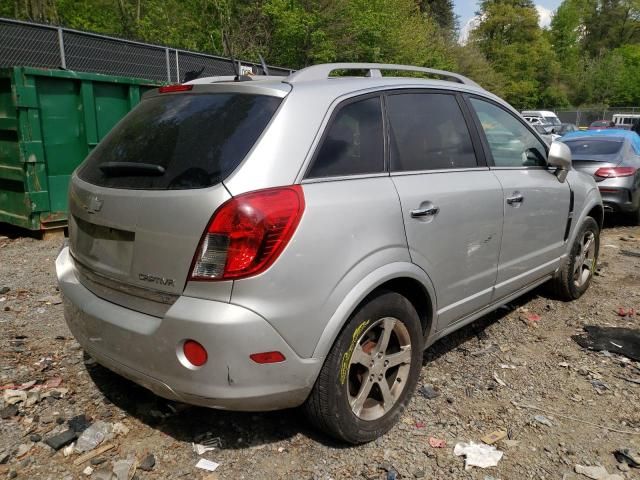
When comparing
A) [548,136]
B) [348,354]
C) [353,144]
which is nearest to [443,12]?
[548,136]

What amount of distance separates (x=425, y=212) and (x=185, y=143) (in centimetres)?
122

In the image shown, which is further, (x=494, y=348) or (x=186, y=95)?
(x=494, y=348)

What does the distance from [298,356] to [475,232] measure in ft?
4.65

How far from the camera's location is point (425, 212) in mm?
2705

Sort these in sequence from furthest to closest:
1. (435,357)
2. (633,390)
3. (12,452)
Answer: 1. (435,357)
2. (633,390)
3. (12,452)

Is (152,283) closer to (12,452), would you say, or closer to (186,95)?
(186,95)

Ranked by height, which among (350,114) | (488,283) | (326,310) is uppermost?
(350,114)

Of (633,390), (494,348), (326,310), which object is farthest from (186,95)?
(633,390)

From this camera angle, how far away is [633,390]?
3295 millimetres

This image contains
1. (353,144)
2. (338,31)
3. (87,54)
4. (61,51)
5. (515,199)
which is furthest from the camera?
(338,31)

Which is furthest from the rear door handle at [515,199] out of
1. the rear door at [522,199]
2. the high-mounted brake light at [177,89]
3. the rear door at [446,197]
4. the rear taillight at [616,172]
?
the rear taillight at [616,172]

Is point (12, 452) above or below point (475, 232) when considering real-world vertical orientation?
below

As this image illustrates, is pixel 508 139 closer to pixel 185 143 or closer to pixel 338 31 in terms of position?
pixel 185 143

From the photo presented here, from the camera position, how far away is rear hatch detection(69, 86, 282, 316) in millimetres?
2146
